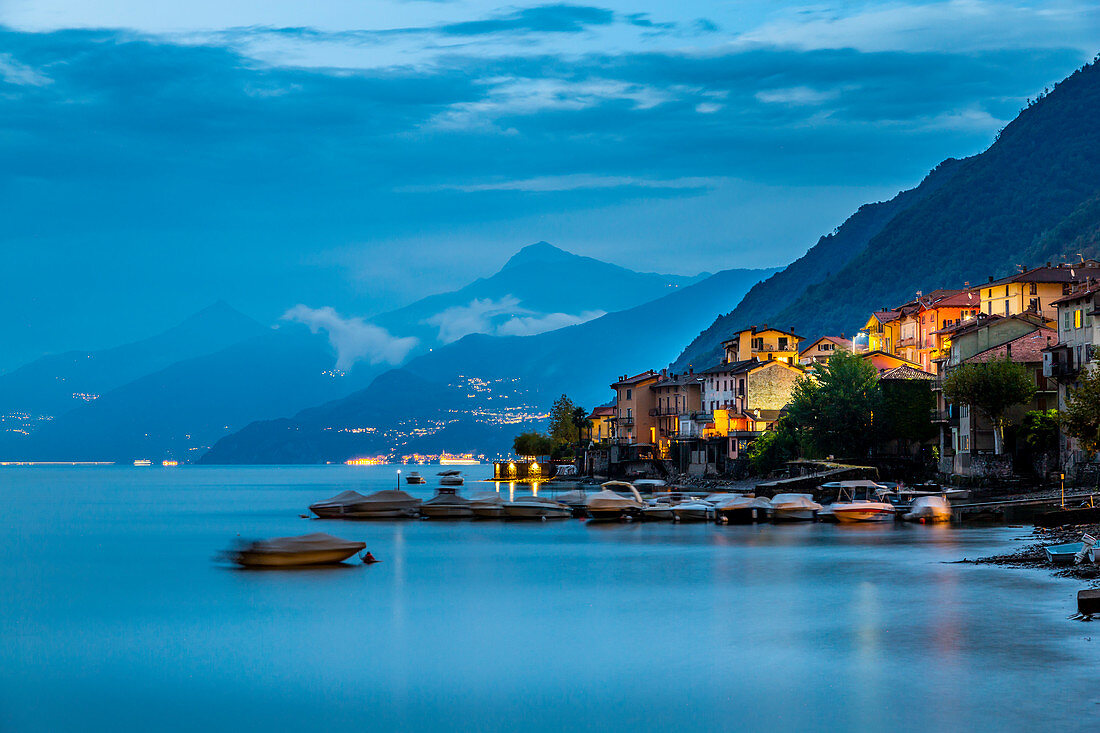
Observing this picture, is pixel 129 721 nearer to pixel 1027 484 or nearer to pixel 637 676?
pixel 637 676

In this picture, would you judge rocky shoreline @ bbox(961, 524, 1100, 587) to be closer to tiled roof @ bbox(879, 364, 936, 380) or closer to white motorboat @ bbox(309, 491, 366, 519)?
tiled roof @ bbox(879, 364, 936, 380)

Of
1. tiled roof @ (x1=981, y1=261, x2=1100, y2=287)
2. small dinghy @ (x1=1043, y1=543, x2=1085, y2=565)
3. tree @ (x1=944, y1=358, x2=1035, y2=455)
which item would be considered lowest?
small dinghy @ (x1=1043, y1=543, x2=1085, y2=565)

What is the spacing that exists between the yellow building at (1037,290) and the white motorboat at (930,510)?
38.7 metres

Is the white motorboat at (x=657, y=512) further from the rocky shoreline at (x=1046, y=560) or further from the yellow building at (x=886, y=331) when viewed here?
the yellow building at (x=886, y=331)

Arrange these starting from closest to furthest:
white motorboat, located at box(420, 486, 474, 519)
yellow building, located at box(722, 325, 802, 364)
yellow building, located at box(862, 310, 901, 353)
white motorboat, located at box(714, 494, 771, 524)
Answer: white motorboat, located at box(714, 494, 771, 524)
white motorboat, located at box(420, 486, 474, 519)
yellow building, located at box(862, 310, 901, 353)
yellow building, located at box(722, 325, 802, 364)

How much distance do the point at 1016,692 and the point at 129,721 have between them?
788 inches

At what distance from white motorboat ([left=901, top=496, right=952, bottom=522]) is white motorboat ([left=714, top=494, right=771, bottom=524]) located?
11.5 metres

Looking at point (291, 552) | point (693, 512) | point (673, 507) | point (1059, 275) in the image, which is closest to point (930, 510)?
point (693, 512)

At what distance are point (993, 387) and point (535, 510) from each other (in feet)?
120

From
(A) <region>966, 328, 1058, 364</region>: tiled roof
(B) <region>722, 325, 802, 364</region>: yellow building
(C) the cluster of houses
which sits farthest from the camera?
(B) <region>722, 325, 802, 364</region>: yellow building

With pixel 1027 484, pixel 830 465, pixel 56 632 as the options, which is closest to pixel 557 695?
pixel 56 632

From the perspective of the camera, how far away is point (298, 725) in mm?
26953

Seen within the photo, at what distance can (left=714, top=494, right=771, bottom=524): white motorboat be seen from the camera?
3607 inches

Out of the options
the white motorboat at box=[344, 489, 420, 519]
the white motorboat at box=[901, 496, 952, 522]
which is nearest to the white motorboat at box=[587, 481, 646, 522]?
the white motorboat at box=[344, 489, 420, 519]
